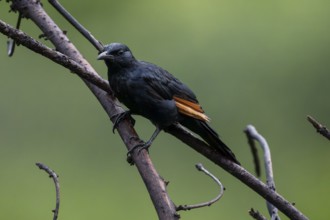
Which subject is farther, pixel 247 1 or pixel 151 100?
pixel 247 1

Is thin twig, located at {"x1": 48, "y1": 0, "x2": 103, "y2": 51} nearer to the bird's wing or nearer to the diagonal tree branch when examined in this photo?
the diagonal tree branch

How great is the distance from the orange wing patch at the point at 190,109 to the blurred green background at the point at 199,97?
1.47 m

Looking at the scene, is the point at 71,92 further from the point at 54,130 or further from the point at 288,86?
the point at 288,86

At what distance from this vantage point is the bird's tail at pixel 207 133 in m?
1.79

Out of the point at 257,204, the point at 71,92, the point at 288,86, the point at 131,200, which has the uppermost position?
the point at 71,92

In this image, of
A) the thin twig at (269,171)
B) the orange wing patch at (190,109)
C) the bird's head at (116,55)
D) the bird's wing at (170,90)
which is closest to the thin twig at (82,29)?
the bird's head at (116,55)

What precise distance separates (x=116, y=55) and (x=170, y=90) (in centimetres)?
19

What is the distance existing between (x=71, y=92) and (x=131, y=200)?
0.79 meters

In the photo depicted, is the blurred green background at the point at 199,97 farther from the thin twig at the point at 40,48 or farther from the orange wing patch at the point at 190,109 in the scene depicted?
the thin twig at the point at 40,48

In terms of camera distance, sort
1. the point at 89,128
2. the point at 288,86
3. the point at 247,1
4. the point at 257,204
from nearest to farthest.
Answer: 1. the point at 257,204
2. the point at 89,128
3. the point at 288,86
4. the point at 247,1

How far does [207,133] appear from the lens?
77.9 inches

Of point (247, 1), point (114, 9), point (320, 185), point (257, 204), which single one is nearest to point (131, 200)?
point (257, 204)

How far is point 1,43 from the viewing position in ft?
14.3

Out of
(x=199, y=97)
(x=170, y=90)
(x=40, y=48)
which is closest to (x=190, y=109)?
(x=170, y=90)
